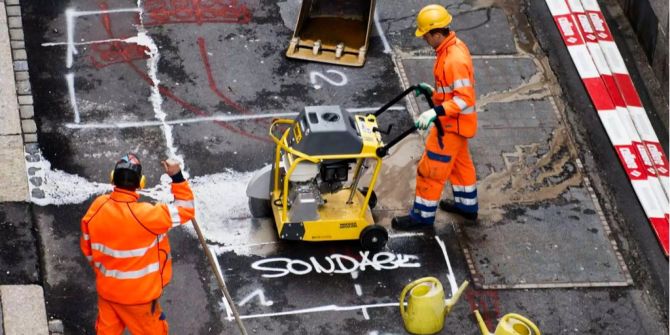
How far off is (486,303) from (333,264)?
1.36 metres

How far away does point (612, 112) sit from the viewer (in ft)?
41.2

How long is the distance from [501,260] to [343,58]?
132 inches

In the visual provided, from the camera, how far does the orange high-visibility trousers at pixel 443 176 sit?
10.5m

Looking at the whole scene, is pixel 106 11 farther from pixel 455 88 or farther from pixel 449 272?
pixel 449 272

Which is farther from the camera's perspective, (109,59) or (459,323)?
(109,59)

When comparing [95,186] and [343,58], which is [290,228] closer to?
[95,186]

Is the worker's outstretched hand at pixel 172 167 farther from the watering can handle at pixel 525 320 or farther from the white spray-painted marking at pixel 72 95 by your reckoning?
the white spray-painted marking at pixel 72 95

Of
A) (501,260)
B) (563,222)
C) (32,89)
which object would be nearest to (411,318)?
(501,260)

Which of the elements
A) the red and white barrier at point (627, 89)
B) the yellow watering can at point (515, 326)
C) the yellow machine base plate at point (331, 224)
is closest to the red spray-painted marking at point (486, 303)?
the yellow watering can at point (515, 326)

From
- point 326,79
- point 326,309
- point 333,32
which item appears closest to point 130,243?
point 326,309

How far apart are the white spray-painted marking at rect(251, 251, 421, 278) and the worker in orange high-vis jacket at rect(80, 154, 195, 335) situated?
1688 millimetres

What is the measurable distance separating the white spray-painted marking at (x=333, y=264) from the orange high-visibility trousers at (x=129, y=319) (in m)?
1.59

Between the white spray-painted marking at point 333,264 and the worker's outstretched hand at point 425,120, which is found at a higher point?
the worker's outstretched hand at point 425,120

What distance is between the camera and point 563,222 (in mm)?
11148
